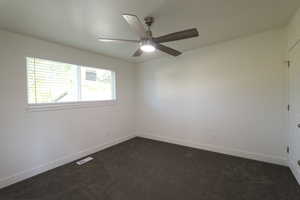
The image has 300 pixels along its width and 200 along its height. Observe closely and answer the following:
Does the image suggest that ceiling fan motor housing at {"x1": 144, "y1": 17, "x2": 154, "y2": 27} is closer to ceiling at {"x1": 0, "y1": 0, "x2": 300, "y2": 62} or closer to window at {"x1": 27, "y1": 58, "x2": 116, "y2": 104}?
ceiling at {"x1": 0, "y1": 0, "x2": 300, "y2": 62}

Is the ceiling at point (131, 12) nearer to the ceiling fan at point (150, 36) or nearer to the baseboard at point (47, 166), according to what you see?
the ceiling fan at point (150, 36)

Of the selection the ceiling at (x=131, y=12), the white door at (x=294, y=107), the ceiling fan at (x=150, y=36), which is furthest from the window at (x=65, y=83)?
the white door at (x=294, y=107)

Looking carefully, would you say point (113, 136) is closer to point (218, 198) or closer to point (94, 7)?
point (218, 198)

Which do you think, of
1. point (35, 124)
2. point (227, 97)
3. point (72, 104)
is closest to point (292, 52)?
point (227, 97)

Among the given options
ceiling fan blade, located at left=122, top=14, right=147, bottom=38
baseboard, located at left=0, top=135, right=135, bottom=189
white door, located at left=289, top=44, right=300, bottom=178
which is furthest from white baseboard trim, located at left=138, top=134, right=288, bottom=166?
ceiling fan blade, located at left=122, top=14, right=147, bottom=38

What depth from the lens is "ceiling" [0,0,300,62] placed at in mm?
1713

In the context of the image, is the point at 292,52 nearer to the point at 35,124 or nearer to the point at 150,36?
the point at 150,36

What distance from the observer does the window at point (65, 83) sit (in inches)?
99.3

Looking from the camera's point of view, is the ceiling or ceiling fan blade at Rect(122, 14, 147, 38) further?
the ceiling

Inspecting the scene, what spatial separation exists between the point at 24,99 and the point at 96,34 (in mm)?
1622

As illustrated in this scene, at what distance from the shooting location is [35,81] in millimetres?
2523

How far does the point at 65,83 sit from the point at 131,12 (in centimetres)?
206

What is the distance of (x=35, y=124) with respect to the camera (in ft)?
8.16

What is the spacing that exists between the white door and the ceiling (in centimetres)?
66
